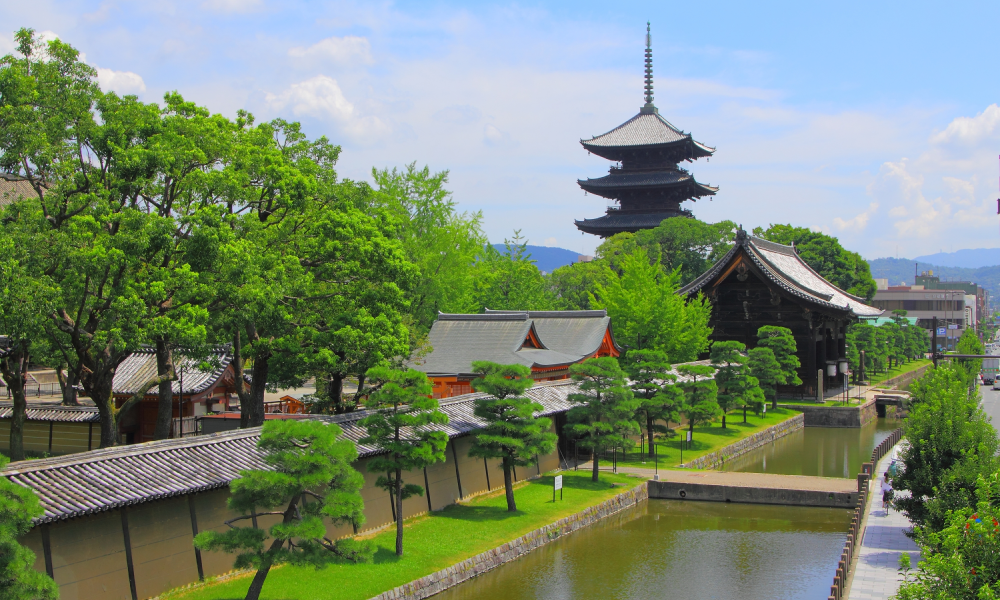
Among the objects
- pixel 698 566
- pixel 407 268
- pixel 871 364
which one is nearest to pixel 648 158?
pixel 871 364

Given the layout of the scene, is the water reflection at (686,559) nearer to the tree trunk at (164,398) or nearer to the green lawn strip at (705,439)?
the green lawn strip at (705,439)

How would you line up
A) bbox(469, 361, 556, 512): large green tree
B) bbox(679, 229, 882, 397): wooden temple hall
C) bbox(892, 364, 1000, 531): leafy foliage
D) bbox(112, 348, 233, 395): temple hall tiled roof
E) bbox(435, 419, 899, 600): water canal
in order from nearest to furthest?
1. bbox(892, 364, 1000, 531): leafy foliage
2. bbox(435, 419, 899, 600): water canal
3. bbox(469, 361, 556, 512): large green tree
4. bbox(112, 348, 233, 395): temple hall tiled roof
5. bbox(679, 229, 882, 397): wooden temple hall

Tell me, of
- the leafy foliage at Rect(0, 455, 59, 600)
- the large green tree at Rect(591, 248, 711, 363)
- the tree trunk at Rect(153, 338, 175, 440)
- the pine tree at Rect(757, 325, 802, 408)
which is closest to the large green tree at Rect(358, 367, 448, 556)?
the tree trunk at Rect(153, 338, 175, 440)

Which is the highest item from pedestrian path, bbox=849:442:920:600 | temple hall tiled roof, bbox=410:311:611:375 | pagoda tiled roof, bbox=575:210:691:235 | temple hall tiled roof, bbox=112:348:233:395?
pagoda tiled roof, bbox=575:210:691:235

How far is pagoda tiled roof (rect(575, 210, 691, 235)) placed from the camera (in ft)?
267

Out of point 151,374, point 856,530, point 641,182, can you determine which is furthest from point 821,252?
point 151,374

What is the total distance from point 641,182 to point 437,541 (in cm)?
6474

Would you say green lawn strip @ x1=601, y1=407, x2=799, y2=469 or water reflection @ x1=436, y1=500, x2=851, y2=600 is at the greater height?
green lawn strip @ x1=601, y1=407, x2=799, y2=469

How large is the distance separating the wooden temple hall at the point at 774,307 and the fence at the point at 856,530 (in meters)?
15.9

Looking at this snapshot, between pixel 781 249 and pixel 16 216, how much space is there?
2175 inches

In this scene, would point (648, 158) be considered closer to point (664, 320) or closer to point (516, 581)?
point (664, 320)

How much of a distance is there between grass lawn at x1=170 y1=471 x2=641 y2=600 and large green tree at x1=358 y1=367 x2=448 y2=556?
95 centimetres

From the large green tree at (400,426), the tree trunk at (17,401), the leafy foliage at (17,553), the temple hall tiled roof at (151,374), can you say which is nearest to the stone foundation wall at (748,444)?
the large green tree at (400,426)

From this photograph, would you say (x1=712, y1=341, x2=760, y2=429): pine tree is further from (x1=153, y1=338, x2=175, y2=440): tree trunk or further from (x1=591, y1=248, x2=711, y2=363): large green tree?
(x1=153, y1=338, x2=175, y2=440): tree trunk
